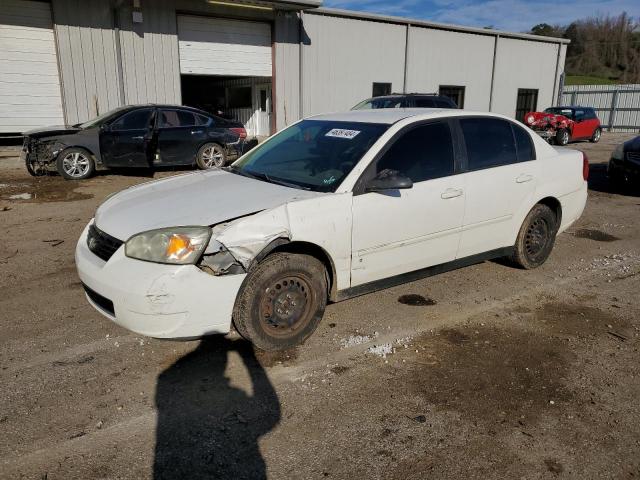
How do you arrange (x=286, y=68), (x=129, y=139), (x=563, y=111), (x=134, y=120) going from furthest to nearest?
(x=563, y=111), (x=286, y=68), (x=134, y=120), (x=129, y=139)

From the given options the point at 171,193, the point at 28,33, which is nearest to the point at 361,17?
the point at 28,33

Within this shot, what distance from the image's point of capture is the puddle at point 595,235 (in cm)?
680

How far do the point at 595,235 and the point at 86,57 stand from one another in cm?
1359

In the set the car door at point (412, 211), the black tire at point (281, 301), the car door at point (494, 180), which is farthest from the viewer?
the car door at point (494, 180)

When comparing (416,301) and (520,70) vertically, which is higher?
(520,70)

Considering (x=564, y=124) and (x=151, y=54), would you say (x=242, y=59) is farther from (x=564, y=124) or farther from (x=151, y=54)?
(x=564, y=124)

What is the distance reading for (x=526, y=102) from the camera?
26.4 meters

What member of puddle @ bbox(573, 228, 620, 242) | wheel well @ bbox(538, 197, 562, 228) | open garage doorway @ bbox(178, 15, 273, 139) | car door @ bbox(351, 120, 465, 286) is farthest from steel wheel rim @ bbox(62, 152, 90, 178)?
puddle @ bbox(573, 228, 620, 242)

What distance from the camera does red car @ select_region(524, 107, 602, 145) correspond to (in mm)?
20094

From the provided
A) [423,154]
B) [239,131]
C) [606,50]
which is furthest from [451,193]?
[606,50]

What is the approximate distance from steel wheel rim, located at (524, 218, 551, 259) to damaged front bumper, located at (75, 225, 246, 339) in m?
3.26

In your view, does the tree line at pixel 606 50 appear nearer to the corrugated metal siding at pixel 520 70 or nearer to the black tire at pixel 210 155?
the corrugated metal siding at pixel 520 70

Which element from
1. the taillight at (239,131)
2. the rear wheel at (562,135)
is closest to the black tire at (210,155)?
the taillight at (239,131)

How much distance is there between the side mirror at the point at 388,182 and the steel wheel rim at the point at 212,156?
26.9ft
